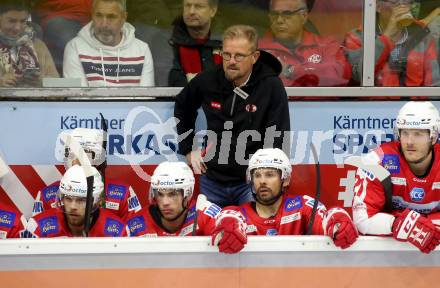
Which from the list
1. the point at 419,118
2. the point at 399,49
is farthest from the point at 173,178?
the point at 399,49

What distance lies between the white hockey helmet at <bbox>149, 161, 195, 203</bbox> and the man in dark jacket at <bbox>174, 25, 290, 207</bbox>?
0.46 m

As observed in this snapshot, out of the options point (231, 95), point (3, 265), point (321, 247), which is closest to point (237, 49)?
point (231, 95)

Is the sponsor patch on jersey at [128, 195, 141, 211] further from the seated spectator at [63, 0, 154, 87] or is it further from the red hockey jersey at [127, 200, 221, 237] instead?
the seated spectator at [63, 0, 154, 87]

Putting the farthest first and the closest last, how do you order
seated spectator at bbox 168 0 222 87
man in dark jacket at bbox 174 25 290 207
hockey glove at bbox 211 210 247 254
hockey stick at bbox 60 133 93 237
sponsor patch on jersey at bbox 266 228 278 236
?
1. seated spectator at bbox 168 0 222 87
2. man in dark jacket at bbox 174 25 290 207
3. sponsor patch on jersey at bbox 266 228 278 236
4. hockey stick at bbox 60 133 93 237
5. hockey glove at bbox 211 210 247 254

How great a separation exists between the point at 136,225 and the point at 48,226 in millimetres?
463

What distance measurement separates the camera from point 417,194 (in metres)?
4.52

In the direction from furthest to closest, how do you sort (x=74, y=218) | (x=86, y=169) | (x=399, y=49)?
(x=399, y=49), (x=74, y=218), (x=86, y=169)

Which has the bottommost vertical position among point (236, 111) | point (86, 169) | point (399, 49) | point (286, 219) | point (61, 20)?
point (286, 219)

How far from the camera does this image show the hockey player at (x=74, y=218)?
182 inches

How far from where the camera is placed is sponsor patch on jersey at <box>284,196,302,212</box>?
4508 mm

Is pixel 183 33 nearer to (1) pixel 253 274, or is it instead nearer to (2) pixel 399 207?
(2) pixel 399 207

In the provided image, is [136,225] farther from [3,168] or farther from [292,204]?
[3,168]

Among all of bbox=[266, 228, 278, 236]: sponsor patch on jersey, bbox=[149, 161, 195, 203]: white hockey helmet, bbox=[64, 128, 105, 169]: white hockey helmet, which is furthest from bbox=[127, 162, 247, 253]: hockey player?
bbox=[64, 128, 105, 169]: white hockey helmet

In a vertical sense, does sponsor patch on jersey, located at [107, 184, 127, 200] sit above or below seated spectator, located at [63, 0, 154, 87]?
below
